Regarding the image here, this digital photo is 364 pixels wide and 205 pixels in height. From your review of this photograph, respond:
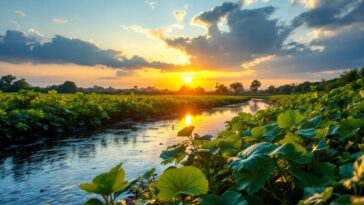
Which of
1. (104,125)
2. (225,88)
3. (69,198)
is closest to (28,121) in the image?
(104,125)

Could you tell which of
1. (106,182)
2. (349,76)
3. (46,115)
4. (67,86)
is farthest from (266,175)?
(67,86)

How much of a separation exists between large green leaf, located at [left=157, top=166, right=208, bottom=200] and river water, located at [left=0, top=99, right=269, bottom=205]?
320 cm

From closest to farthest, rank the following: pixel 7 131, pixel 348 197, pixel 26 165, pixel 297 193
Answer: pixel 348 197, pixel 297 193, pixel 26 165, pixel 7 131

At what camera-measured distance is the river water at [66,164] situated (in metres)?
4.76

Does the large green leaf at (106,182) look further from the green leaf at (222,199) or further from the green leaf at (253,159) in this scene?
the green leaf at (253,159)

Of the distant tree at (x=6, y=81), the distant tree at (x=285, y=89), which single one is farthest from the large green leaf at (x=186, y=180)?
the distant tree at (x=285, y=89)

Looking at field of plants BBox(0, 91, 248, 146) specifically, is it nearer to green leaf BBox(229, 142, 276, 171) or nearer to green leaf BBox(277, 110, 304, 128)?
green leaf BBox(277, 110, 304, 128)

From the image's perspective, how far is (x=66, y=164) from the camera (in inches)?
260

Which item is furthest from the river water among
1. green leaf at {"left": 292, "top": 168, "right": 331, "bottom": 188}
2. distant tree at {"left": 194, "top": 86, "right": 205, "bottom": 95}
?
distant tree at {"left": 194, "top": 86, "right": 205, "bottom": 95}

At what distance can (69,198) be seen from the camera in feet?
15.0

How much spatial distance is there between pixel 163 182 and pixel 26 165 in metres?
5.84

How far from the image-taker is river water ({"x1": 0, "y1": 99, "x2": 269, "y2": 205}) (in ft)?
15.6

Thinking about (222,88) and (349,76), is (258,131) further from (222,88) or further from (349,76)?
(222,88)

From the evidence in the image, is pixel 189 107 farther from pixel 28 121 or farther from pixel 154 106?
pixel 28 121
